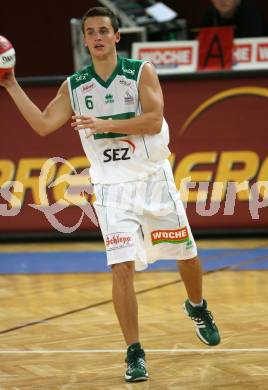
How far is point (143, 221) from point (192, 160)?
4.14 meters

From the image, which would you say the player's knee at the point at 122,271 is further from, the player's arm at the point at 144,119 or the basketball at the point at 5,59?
the basketball at the point at 5,59

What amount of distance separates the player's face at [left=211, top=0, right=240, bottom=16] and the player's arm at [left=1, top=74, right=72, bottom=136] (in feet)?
16.8

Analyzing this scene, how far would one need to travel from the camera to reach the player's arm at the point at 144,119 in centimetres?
613

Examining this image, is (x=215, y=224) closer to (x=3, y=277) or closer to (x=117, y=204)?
(x=3, y=277)

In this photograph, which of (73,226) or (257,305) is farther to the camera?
(73,226)

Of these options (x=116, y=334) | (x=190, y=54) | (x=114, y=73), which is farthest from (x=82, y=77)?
(x=190, y=54)

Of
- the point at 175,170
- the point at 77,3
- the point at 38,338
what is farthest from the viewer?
the point at 77,3

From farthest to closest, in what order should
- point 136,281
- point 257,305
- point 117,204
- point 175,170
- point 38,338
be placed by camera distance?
point 175,170
point 136,281
point 257,305
point 38,338
point 117,204

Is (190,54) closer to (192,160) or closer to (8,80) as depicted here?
(192,160)

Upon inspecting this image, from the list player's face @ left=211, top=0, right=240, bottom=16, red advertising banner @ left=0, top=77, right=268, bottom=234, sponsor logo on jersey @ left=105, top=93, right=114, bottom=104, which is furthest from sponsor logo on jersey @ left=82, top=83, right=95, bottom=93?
player's face @ left=211, top=0, right=240, bottom=16

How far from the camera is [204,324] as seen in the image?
22.6 ft

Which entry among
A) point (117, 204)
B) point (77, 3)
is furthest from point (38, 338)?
point (77, 3)

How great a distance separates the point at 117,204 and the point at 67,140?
14.7ft

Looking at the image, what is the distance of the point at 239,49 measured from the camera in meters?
10.9
